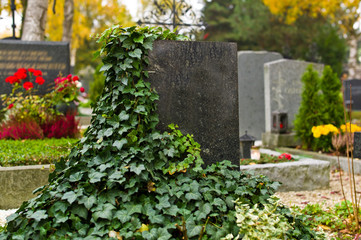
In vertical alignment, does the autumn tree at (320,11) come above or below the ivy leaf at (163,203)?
above

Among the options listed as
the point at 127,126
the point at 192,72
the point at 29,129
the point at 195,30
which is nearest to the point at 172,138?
the point at 127,126

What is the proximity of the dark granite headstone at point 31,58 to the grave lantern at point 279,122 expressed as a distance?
438cm

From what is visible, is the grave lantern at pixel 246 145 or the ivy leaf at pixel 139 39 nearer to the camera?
the ivy leaf at pixel 139 39

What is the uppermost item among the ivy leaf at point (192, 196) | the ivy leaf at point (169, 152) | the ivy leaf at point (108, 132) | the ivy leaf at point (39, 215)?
the ivy leaf at point (108, 132)

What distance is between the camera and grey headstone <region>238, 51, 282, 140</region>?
923 centimetres

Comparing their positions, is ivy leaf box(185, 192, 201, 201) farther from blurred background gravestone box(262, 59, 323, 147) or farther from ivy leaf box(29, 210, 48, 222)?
blurred background gravestone box(262, 59, 323, 147)

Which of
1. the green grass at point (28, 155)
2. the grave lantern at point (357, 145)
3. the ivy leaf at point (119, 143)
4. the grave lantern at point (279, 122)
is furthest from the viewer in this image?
the grave lantern at point (279, 122)

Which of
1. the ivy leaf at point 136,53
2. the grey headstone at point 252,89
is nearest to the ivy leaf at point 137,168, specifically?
the ivy leaf at point 136,53

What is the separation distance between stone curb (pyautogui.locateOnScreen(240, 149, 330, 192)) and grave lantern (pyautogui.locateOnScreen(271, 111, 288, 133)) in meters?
2.79

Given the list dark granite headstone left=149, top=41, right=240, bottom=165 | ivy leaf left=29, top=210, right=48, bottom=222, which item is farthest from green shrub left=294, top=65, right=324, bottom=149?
ivy leaf left=29, top=210, right=48, bottom=222

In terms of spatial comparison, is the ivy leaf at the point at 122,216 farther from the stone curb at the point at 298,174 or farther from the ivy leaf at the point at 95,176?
the stone curb at the point at 298,174

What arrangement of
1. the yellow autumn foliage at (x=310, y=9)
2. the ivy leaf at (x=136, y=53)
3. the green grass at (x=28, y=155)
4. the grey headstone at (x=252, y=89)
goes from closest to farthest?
the ivy leaf at (x=136, y=53) → the green grass at (x=28, y=155) → the grey headstone at (x=252, y=89) → the yellow autumn foliage at (x=310, y=9)

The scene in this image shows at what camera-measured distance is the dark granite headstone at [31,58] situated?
6.73 metres

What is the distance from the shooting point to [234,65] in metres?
2.94
